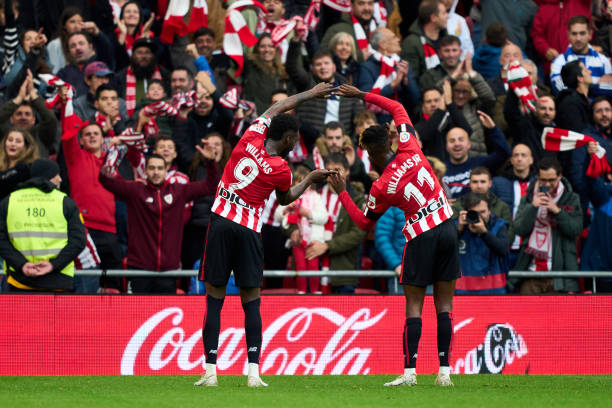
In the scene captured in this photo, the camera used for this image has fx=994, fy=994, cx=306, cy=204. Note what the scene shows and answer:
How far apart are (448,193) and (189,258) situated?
11.8 ft

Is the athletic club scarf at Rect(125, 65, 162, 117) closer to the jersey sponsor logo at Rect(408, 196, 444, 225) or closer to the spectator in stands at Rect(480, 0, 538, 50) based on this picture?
the spectator in stands at Rect(480, 0, 538, 50)

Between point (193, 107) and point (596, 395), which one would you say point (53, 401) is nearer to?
point (596, 395)

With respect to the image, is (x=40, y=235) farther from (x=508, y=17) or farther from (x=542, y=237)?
(x=508, y=17)

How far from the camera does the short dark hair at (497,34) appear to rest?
16.5 metres

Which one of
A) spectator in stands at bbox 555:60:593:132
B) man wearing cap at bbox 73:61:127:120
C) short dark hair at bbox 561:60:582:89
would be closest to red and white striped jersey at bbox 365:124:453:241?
spectator in stands at bbox 555:60:593:132

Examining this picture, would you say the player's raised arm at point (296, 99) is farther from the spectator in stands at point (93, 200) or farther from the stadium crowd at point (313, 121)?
the spectator in stands at point (93, 200)

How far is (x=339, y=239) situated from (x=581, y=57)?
578 centimetres

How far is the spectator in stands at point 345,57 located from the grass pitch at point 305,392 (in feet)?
18.7

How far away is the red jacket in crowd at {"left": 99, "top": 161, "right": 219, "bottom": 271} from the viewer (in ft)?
40.8

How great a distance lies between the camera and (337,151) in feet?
45.1

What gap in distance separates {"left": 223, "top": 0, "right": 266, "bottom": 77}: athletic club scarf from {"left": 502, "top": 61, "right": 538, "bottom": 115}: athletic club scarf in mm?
4125

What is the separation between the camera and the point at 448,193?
13320mm

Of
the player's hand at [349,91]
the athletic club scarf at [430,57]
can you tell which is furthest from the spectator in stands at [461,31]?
the player's hand at [349,91]

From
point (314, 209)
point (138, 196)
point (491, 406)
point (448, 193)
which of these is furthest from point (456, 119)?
point (491, 406)
